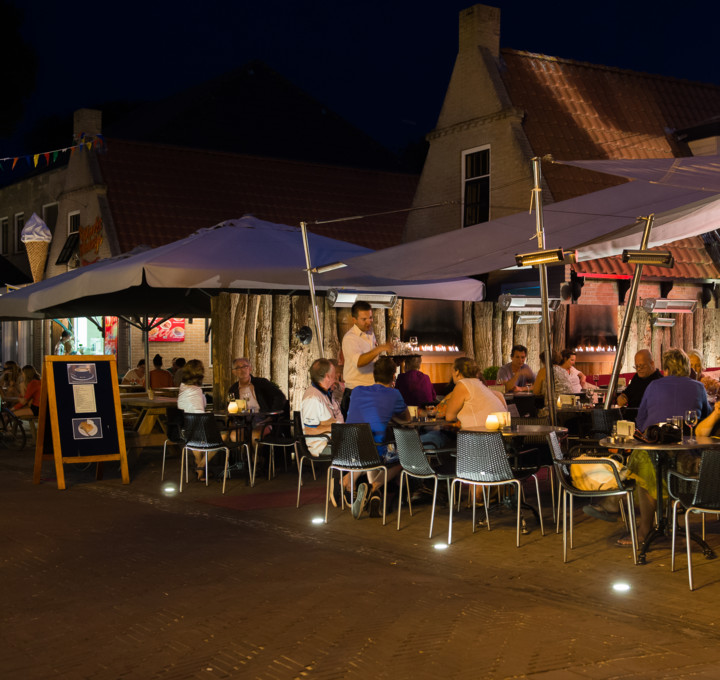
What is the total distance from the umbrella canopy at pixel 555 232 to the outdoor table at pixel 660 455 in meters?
2.54

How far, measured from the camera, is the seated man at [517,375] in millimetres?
13992

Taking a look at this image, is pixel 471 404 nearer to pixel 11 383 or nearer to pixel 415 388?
pixel 415 388

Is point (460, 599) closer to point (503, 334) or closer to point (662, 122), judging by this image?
point (503, 334)

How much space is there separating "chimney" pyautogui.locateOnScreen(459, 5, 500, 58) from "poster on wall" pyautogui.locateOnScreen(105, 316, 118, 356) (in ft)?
39.6

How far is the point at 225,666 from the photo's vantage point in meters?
5.06

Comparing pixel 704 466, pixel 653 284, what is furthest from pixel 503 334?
pixel 704 466

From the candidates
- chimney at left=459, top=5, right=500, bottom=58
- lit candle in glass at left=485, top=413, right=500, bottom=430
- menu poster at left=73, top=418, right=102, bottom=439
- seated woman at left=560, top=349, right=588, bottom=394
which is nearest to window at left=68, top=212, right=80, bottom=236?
chimney at left=459, top=5, right=500, bottom=58

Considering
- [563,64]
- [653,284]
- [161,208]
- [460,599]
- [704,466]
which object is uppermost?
[563,64]

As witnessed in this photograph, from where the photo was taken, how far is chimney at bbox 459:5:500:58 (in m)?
19.0

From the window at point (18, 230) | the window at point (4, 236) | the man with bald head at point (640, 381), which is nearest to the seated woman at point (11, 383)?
the man with bald head at point (640, 381)

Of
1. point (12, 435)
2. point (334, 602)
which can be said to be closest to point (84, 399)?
point (12, 435)

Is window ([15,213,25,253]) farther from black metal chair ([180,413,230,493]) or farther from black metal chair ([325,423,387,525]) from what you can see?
black metal chair ([325,423,387,525])

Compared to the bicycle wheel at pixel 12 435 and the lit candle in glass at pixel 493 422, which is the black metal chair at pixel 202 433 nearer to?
the lit candle in glass at pixel 493 422

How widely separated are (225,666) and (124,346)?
20.8 m
